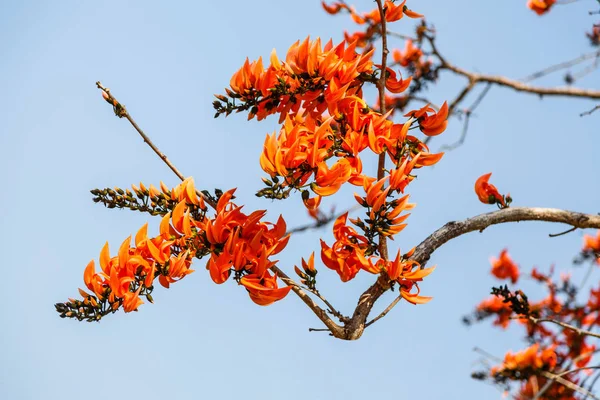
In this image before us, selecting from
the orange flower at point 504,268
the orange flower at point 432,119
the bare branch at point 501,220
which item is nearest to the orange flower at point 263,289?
the bare branch at point 501,220

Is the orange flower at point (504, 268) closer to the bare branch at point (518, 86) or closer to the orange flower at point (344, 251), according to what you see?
the bare branch at point (518, 86)

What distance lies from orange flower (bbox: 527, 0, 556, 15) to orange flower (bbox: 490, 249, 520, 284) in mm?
2077

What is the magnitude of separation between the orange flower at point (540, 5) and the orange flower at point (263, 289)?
480 centimetres

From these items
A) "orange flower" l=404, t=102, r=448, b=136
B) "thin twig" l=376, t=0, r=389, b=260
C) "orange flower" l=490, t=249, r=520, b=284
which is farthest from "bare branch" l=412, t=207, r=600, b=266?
"orange flower" l=490, t=249, r=520, b=284

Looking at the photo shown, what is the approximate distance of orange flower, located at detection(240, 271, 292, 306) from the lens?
5.47 feet

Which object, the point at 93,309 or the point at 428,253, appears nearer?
the point at 93,309

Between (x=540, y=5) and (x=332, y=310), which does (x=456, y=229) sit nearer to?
(x=332, y=310)

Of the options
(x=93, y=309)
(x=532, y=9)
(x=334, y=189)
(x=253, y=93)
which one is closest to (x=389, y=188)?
(x=334, y=189)

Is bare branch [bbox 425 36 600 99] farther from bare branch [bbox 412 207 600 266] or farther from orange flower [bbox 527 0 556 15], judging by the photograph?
orange flower [bbox 527 0 556 15]

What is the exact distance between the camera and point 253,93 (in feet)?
6.16

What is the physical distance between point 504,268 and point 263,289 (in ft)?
15.6

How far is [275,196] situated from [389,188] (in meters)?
0.31

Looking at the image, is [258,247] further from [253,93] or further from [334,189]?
[253,93]

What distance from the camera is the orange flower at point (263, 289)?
1666 millimetres
